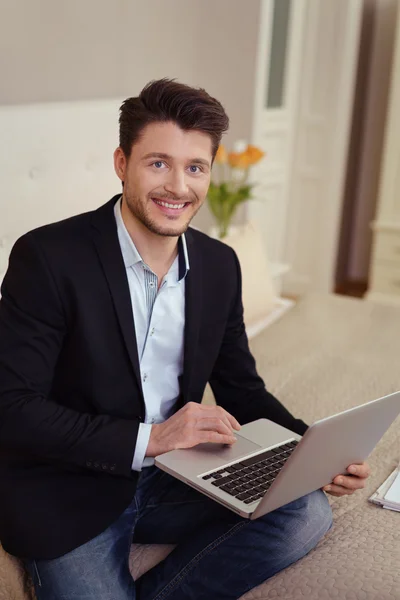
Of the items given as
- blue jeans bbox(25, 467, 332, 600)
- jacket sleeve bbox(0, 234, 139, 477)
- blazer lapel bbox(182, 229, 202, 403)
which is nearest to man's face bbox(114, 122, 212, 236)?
blazer lapel bbox(182, 229, 202, 403)

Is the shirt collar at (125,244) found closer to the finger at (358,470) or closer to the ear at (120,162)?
the ear at (120,162)

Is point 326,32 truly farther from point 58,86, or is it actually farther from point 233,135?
point 58,86

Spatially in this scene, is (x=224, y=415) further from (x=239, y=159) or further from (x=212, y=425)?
(x=239, y=159)

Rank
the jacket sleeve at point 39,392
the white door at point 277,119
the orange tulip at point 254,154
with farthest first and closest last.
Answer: the white door at point 277,119 → the orange tulip at point 254,154 → the jacket sleeve at point 39,392

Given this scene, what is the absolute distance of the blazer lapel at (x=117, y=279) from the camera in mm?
1538

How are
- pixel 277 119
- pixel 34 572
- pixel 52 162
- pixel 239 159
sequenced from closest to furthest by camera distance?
pixel 34 572 → pixel 52 162 → pixel 239 159 → pixel 277 119

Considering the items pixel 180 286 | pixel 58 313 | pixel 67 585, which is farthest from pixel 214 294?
pixel 67 585

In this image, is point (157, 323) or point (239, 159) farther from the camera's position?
point (239, 159)

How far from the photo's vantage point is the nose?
5.19 ft

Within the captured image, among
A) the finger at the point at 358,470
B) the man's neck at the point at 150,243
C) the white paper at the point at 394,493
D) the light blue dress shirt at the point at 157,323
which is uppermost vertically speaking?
the man's neck at the point at 150,243

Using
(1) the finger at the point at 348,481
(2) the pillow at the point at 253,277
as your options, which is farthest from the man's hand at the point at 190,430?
(2) the pillow at the point at 253,277

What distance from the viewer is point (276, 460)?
157 centimetres

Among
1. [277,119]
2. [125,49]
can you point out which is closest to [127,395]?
[125,49]

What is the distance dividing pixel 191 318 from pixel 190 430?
0.98ft
